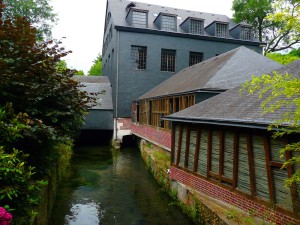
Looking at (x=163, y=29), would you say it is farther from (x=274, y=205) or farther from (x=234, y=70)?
(x=274, y=205)

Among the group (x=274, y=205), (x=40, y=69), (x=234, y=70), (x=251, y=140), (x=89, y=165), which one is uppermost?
(x=234, y=70)

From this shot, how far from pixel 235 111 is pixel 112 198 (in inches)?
235

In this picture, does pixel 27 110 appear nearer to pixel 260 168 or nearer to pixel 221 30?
pixel 260 168

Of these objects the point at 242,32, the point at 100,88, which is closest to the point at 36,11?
the point at 100,88

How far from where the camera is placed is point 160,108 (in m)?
17.2

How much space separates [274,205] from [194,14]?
28.9 meters

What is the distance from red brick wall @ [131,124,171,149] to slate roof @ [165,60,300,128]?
170 inches

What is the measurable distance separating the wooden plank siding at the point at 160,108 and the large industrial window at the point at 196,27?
10.0 meters

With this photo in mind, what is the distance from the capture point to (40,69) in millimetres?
6375

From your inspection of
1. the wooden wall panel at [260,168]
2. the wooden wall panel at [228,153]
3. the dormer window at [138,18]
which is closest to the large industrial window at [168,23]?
the dormer window at [138,18]

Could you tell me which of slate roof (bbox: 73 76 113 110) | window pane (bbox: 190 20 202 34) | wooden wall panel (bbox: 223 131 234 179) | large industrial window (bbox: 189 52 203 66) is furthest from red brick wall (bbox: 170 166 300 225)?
window pane (bbox: 190 20 202 34)

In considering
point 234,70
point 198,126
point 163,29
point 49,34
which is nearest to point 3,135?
point 198,126

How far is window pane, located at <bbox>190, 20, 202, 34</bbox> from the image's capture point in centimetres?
2633

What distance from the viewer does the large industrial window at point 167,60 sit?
2562 cm
